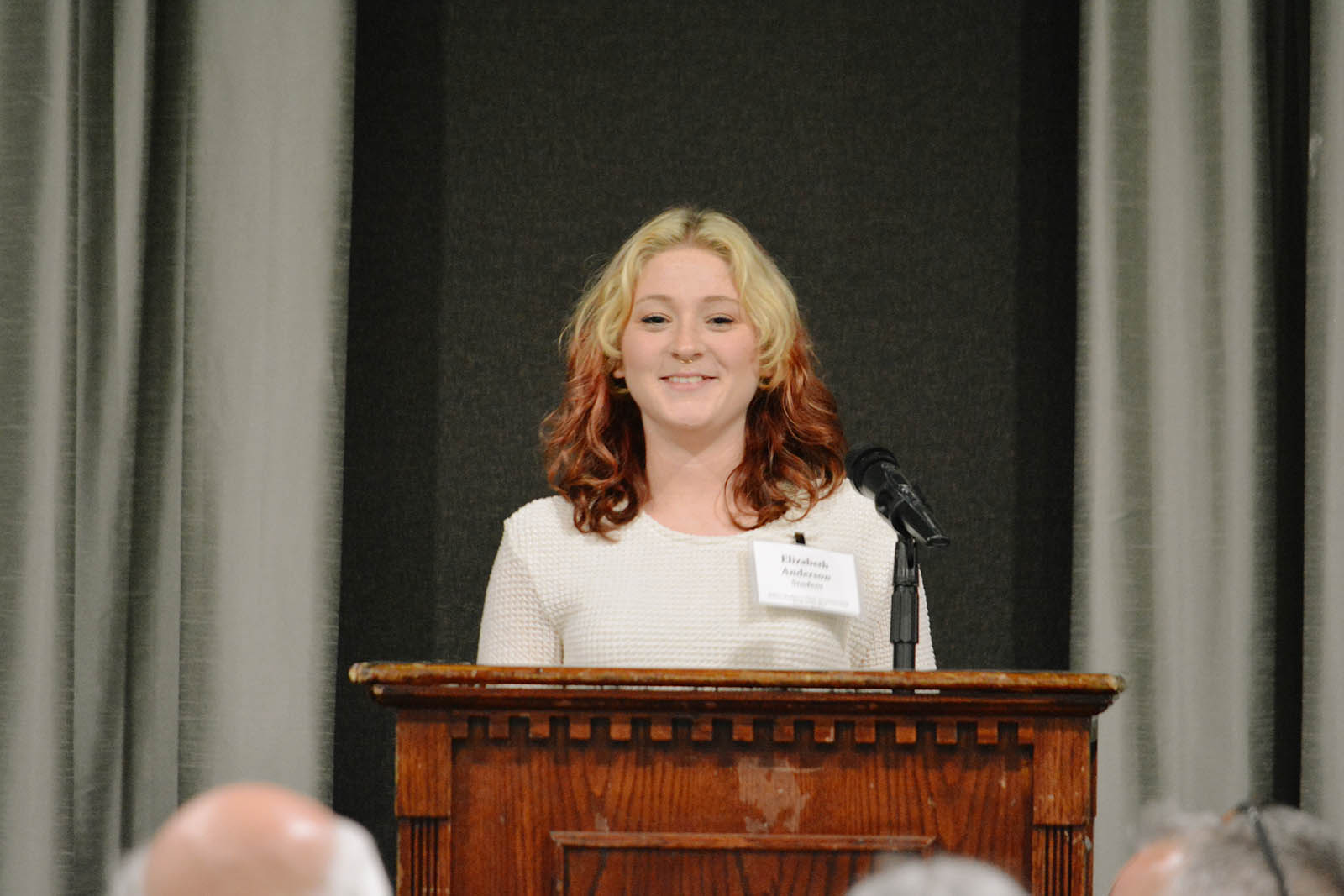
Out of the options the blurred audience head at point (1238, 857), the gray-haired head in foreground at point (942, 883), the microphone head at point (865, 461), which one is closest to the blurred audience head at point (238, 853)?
the gray-haired head in foreground at point (942, 883)

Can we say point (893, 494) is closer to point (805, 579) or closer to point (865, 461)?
point (865, 461)

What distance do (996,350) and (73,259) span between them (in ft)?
6.00

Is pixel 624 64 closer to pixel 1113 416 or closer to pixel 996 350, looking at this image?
pixel 996 350

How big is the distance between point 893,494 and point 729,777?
40 centimetres

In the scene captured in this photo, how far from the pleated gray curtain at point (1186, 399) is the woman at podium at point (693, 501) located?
682mm

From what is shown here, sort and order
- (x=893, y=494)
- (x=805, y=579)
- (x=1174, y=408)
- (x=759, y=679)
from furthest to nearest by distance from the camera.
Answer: (x=1174, y=408) → (x=805, y=579) → (x=893, y=494) → (x=759, y=679)

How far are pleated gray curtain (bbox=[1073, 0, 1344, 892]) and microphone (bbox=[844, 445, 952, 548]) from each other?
1.14 metres

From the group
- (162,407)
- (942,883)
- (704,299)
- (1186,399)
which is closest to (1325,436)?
(1186,399)

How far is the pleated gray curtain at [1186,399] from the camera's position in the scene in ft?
8.57

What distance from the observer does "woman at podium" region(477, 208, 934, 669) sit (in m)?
2.03

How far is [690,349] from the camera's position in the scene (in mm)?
2158

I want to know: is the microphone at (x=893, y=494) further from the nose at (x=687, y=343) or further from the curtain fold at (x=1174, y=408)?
the curtain fold at (x=1174, y=408)

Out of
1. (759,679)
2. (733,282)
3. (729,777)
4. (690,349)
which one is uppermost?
(733,282)

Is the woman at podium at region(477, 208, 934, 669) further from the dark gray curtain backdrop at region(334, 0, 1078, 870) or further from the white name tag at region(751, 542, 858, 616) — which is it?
the dark gray curtain backdrop at region(334, 0, 1078, 870)
